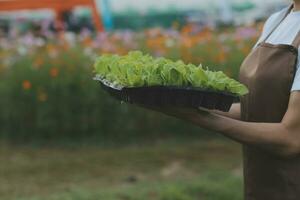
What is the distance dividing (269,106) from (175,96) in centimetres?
35

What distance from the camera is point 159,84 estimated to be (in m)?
1.63

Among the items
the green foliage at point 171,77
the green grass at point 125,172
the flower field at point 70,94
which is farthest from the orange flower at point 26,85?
the green foliage at point 171,77

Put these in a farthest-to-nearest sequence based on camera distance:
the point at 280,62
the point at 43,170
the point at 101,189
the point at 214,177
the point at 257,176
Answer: the point at 43,170 → the point at 214,177 → the point at 101,189 → the point at 257,176 → the point at 280,62

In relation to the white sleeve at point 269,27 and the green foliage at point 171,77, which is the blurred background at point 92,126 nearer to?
the white sleeve at point 269,27

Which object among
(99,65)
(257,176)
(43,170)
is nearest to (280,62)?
(257,176)

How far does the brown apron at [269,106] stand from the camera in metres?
1.80

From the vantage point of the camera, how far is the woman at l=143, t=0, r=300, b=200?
1723 mm

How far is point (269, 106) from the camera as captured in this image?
1.85 metres

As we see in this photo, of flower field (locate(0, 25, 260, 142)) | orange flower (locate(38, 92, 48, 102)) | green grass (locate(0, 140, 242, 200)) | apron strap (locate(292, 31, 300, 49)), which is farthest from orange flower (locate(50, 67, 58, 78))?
apron strap (locate(292, 31, 300, 49))

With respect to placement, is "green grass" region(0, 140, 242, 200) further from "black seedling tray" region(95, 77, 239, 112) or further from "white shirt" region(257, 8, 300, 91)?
"black seedling tray" region(95, 77, 239, 112)

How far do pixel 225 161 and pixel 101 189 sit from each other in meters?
1.39

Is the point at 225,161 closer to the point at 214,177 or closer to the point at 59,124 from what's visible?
the point at 214,177

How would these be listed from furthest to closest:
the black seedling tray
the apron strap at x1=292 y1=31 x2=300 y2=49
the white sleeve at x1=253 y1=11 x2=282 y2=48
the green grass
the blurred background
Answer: the blurred background < the green grass < the white sleeve at x1=253 y1=11 x2=282 y2=48 < the apron strap at x1=292 y1=31 x2=300 y2=49 < the black seedling tray

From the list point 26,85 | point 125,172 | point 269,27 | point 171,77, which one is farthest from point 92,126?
point 171,77
